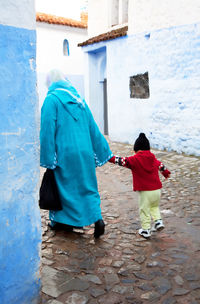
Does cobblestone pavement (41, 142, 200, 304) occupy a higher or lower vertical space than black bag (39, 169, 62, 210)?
lower

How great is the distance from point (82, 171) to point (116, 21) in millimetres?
8941

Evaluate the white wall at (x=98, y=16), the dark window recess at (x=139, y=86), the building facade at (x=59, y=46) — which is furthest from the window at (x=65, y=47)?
the dark window recess at (x=139, y=86)

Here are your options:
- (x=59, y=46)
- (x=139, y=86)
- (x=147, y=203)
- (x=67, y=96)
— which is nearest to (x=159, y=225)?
(x=147, y=203)

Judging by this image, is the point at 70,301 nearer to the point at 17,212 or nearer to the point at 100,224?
the point at 17,212

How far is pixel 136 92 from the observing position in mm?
9758

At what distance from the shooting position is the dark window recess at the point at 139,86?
934cm

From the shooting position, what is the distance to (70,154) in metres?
3.53

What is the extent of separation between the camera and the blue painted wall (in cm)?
209

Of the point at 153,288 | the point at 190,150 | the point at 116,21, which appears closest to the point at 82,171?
the point at 153,288

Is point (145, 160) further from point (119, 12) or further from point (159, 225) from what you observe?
point (119, 12)

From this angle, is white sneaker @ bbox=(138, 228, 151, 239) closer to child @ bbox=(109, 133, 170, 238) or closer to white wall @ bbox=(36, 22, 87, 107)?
child @ bbox=(109, 133, 170, 238)

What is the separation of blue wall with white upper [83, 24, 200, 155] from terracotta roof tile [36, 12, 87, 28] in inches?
285

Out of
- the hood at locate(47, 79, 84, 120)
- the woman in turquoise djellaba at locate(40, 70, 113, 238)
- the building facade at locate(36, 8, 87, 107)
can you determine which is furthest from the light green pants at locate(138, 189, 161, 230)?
the building facade at locate(36, 8, 87, 107)

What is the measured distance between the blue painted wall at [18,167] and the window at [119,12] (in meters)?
9.24
